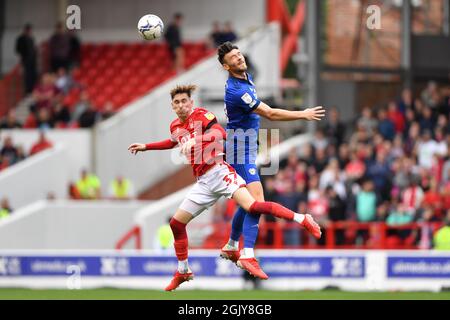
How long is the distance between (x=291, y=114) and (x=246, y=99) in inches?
21.3

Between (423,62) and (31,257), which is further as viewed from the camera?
(423,62)

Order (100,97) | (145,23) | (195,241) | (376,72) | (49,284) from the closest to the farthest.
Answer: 1. (145,23)
2. (49,284)
3. (195,241)
4. (376,72)
5. (100,97)

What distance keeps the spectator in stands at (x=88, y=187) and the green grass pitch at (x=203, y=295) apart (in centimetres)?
573

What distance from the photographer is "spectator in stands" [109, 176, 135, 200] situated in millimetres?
27469

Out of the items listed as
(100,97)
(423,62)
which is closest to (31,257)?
(100,97)

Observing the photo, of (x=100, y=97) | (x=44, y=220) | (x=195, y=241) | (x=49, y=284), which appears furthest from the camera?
(x=100, y=97)

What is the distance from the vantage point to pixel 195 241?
80.7 ft

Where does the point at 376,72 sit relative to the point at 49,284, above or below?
above

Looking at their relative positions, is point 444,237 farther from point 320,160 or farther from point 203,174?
point 203,174

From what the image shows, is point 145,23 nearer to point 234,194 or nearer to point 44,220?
point 234,194

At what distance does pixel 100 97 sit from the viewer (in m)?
30.8

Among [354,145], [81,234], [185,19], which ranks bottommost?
[81,234]

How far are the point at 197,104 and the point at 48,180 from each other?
374 cm

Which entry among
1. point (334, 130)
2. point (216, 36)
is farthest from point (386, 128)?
point (216, 36)
